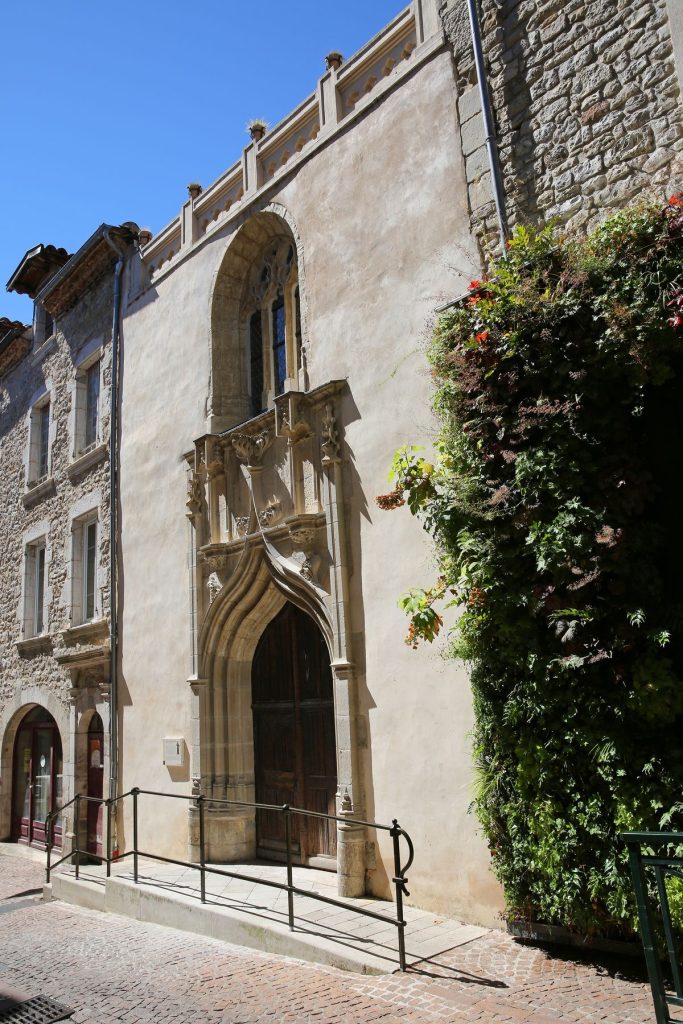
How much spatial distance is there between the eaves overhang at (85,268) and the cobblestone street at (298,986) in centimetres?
1000

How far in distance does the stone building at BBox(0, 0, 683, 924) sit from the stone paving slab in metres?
0.29

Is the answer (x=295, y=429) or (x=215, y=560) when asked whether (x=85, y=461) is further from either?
(x=295, y=429)

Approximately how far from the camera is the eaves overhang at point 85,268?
12844 mm

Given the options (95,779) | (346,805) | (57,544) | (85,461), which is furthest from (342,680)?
(57,544)

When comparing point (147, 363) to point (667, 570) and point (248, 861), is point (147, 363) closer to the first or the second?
point (248, 861)

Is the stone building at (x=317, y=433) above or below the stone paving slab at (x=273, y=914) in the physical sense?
above

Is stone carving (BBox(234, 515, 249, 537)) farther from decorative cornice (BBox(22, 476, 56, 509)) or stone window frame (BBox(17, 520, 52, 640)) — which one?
decorative cornice (BBox(22, 476, 56, 509))

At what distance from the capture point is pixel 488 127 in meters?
7.17

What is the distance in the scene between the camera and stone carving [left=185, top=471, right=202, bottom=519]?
1001 cm

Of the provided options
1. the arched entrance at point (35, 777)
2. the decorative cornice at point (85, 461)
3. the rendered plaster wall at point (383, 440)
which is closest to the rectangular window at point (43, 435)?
the decorative cornice at point (85, 461)

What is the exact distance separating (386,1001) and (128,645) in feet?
23.7

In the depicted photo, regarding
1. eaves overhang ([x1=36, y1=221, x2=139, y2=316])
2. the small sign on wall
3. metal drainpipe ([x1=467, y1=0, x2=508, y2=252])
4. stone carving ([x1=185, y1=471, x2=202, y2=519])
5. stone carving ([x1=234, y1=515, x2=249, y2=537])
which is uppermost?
eaves overhang ([x1=36, y1=221, x2=139, y2=316])

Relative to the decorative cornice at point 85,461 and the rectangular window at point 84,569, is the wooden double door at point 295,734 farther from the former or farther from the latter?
the decorative cornice at point 85,461

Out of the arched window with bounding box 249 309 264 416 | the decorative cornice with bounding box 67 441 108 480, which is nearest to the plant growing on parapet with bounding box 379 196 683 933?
the arched window with bounding box 249 309 264 416
